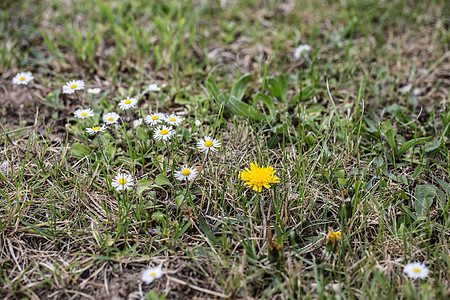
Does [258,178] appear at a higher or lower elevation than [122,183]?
higher

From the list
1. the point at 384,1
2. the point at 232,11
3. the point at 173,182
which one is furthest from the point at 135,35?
the point at 384,1

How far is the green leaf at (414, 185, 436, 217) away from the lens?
182cm

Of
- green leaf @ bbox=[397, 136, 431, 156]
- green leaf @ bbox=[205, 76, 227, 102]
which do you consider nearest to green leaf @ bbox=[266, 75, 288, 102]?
green leaf @ bbox=[205, 76, 227, 102]

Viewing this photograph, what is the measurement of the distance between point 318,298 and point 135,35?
2.21 metres

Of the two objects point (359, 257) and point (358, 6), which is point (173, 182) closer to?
point (359, 257)

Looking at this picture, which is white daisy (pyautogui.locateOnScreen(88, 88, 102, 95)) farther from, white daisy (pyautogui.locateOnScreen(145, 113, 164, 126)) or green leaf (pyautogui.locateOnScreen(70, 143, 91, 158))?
white daisy (pyautogui.locateOnScreen(145, 113, 164, 126))

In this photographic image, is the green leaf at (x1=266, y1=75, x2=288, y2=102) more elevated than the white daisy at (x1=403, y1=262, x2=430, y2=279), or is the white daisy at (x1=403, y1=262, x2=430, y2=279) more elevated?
the green leaf at (x1=266, y1=75, x2=288, y2=102)

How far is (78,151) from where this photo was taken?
2096 millimetres

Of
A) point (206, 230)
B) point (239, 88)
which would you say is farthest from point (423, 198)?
point (239, 88)

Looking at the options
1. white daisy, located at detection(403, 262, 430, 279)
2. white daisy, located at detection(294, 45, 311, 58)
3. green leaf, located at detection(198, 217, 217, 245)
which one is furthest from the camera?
white daisy, located at detection(294, 45, 311, 58)

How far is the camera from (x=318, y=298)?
4.80ft

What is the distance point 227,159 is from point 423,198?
0.98 meters

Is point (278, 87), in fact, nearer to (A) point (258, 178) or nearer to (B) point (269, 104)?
(B) point (269, 104)

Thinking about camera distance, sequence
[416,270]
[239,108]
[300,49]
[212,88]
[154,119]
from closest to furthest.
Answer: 1. [416,270]
2. [154,119]
3. [239,108]
4. [212,88]
5. [300,49]
